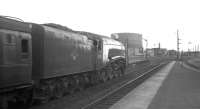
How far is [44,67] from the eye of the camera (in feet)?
35.2

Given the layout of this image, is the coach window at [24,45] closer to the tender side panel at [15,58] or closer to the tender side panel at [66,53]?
the tender side panel at [15,58]

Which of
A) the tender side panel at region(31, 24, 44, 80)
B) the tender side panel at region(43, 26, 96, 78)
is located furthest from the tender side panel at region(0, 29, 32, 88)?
the tender side panel at region(43, 26, 96, 78)

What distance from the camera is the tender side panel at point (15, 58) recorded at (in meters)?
8.39

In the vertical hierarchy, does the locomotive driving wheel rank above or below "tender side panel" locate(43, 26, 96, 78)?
below

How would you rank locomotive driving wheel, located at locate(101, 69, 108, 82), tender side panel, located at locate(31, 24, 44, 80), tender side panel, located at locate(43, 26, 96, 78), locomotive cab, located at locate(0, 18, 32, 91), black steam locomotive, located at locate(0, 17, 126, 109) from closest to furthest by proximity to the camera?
locomotive cab, located at locate(0, 18, 32, 91)
black steam locomotive, located at locate(0, 17, 126, 109)
tender side panel, located at locate(31, 24, 44, 80)
tender side panel, located at locate(43, 26, 96, 78)
locomotive driving wheel, located at locate(101, 69, 108, 82)

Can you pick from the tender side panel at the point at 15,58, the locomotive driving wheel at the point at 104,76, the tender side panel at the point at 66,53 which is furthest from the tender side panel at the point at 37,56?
the locomotive driving wheel at the point at 104,76

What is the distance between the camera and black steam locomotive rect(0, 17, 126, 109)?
28.5 ft

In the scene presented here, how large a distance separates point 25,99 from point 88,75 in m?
6.84

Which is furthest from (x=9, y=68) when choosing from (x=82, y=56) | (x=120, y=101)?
(x=82, y=56)

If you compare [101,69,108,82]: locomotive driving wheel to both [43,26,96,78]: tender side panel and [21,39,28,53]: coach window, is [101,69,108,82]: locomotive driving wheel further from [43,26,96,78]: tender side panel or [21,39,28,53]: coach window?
[21,39,28,53]: coach window

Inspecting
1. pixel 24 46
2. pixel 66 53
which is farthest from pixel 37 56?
pixel 66 53

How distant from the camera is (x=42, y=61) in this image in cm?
1056

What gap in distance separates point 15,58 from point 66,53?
160 inches

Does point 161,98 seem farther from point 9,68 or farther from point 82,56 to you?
point 9,68
